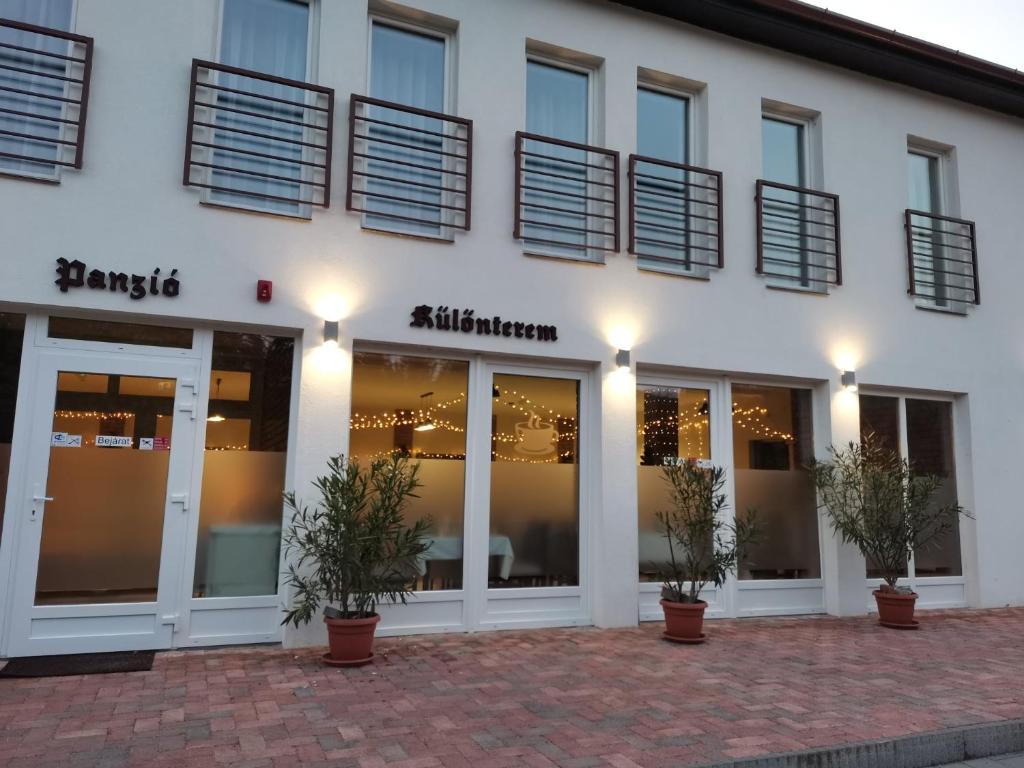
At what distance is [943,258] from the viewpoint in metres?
9.36

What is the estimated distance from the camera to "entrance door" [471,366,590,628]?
7016 millimetres

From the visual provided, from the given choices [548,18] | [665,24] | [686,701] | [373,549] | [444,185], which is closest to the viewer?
[686,701]

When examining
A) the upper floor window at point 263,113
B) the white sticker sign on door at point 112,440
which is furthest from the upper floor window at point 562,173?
the white sticker sign on door at point 112,440

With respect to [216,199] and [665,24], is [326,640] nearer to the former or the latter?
[216,199]

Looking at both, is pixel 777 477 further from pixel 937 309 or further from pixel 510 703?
pixel 510 703

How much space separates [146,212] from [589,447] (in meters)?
4.14

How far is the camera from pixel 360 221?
673 centimetres

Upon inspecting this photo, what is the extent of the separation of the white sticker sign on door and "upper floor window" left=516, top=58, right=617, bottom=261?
362 centimetres

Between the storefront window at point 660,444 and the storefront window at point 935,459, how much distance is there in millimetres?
2655

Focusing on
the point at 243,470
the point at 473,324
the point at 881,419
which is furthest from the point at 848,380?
the point at 243,470

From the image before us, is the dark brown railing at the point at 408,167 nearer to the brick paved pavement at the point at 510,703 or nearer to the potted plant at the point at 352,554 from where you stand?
the potted plant at the point at 352,554

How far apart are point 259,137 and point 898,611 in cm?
703

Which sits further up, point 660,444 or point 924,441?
point 924,441

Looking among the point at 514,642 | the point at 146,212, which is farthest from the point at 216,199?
the point at 514,642
